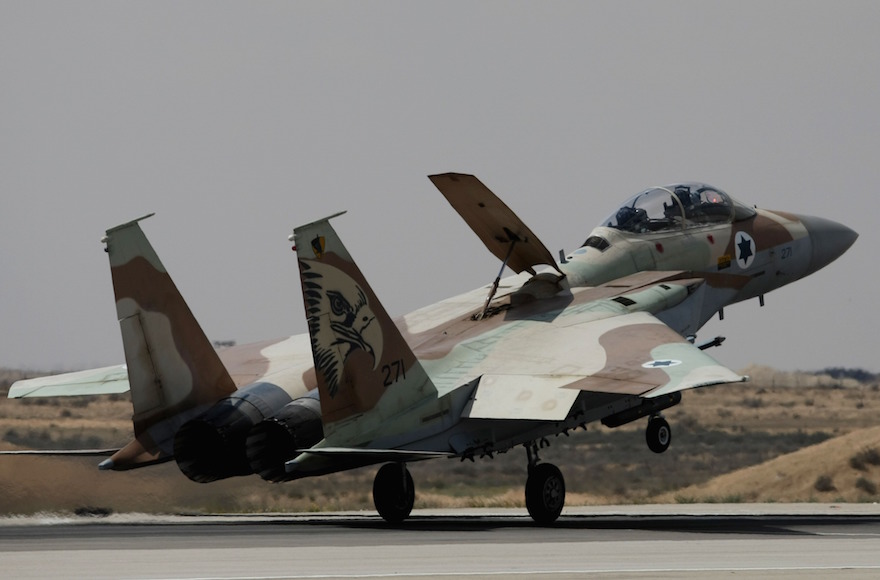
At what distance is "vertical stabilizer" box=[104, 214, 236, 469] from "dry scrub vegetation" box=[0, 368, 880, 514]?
300 cm

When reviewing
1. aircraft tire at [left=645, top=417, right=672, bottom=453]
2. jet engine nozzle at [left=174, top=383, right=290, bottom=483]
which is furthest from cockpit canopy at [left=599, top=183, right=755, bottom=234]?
jet engine nozzle at [left=174, top=383, right=290, bottom=483]

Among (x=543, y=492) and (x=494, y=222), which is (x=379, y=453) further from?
(x=494, y=222)

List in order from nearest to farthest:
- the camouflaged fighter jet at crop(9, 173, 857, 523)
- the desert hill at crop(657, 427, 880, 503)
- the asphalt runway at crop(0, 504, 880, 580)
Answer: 1. the asphalt runway at crop(0, 504, 880, 580)
2. the camouflaged fighter jet at crop(9, 173, 857, 523)
3. the desert hill at crop(657, 427, 880, 503)

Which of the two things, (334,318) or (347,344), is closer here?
(334,318)

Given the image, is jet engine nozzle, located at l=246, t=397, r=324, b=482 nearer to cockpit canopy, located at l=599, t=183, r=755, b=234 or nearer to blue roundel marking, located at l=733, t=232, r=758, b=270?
cockpit canopy, located at l=599, t=183, r=755, b=234

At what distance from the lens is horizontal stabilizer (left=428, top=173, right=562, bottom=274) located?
73.7 ft

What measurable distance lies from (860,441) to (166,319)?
1731 cm

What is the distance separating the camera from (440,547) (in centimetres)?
1722

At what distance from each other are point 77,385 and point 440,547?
981 cm

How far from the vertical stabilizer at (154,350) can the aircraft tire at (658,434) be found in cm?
652

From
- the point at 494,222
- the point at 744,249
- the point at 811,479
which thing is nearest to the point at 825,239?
the point at 744,249

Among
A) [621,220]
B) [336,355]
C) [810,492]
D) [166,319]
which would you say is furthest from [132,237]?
[810,492]

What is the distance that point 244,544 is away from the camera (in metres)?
17.8

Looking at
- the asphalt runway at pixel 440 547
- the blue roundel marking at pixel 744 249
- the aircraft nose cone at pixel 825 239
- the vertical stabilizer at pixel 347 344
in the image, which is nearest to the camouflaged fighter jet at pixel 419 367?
the vertical stabilizer at pixel 347 344
